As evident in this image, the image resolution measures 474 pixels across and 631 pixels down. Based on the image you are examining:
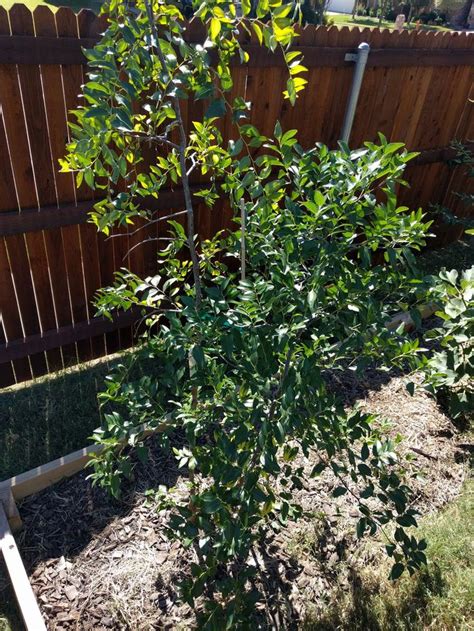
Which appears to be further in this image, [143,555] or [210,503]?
[143,555]

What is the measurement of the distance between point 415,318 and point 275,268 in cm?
44

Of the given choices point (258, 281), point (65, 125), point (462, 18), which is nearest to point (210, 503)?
point (258, 281)

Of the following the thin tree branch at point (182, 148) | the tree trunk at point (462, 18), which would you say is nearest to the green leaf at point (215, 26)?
the thin tree branch at point (182, 148)

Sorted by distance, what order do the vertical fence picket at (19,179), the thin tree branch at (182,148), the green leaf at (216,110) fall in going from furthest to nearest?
the vertical fence picket at (19,179) < the thin tree branch at (182,148) < the green leaf at (216,110)

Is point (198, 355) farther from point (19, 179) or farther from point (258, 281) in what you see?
point (19, 179)

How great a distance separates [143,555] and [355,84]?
3.53 m

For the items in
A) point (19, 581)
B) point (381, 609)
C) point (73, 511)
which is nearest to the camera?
point (19, 581)

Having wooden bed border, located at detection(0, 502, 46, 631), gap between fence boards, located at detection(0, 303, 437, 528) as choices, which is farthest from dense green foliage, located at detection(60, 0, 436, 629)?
gap between fence boards, located at detection(0, 303, 437, 528)

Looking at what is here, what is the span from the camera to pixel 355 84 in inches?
148

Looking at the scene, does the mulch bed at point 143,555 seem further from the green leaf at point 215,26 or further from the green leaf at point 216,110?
the green leaf at point 215,26

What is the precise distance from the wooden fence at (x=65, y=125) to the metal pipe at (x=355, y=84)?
5cm

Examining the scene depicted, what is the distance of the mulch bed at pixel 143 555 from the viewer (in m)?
1.97

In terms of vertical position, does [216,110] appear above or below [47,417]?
above

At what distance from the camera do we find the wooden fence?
8.23 ft
